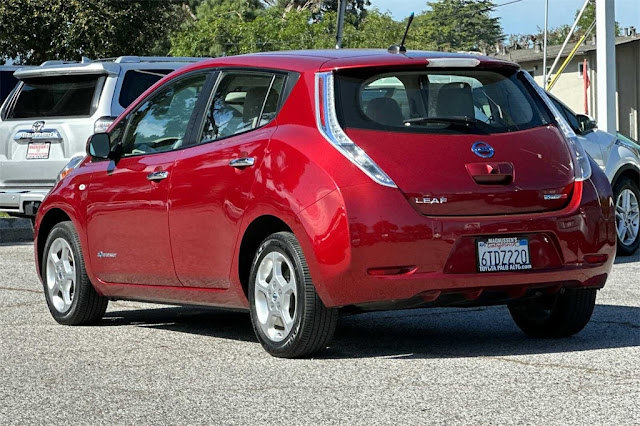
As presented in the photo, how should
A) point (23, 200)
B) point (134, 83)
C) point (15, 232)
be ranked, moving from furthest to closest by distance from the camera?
point (15, 232), point (23, 200), point (134, 83)

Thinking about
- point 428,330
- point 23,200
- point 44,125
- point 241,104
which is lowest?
point 23,200

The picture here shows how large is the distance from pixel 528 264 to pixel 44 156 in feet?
28.2

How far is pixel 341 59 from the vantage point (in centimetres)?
735

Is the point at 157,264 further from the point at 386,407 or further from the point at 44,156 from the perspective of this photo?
the point at 44,156

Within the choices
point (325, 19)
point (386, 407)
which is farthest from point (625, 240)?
point (325, 19)

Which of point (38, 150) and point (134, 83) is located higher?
point (134, 83)

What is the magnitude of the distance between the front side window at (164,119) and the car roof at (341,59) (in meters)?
0.36

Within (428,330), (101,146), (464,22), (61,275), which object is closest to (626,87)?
(61,275)

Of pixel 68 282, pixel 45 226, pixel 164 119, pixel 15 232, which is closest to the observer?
pixel 164 119

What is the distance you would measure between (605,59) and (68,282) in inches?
417

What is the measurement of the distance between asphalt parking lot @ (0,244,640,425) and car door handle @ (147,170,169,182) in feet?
3.20

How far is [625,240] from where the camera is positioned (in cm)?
1360

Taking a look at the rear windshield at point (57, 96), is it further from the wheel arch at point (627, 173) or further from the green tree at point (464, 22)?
the green tree at point (464, 22)

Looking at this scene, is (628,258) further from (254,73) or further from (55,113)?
(254,73)
